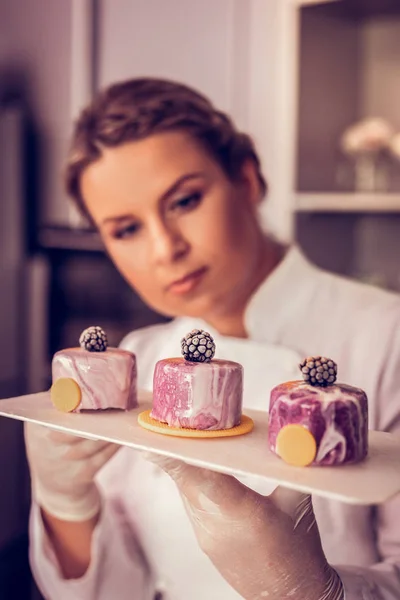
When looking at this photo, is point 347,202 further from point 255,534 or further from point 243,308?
point 255,534

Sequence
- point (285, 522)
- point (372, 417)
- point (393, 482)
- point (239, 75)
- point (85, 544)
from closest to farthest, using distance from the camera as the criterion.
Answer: point (393, 482) → point (285, 522) → point (372, 417) → point (85, 544) → point (239, 75)

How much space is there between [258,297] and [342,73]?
75 centimetres

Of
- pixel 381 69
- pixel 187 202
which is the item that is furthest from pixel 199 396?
pixel 381 69

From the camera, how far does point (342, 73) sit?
1555mm

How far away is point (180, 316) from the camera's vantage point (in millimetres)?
1064

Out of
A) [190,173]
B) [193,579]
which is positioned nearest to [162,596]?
[193,579]

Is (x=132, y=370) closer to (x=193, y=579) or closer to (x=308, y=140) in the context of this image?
(x=193, y=579)

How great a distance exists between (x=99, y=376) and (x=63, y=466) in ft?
0.64

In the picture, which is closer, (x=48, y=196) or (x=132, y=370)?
(x=132, y=370)

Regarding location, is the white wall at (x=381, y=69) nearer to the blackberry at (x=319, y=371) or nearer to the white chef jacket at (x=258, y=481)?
the white chef jacket at (x=258, y=481)

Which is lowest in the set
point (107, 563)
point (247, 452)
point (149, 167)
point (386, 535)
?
point (107, 563)

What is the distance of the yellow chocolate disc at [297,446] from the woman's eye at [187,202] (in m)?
0.44

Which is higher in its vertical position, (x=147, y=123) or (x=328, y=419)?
(x=147, y=123)

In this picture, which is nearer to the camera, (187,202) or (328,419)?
(328,419)
